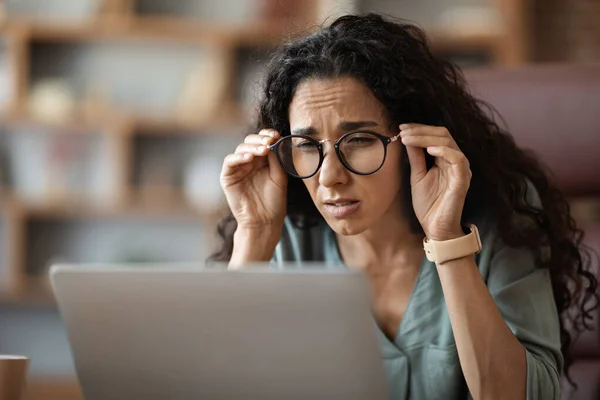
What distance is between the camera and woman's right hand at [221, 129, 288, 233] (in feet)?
4.96

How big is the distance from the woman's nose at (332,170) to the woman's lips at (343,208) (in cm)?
4

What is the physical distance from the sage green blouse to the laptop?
1.67ft

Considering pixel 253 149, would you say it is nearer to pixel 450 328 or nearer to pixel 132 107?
pixel 450 328

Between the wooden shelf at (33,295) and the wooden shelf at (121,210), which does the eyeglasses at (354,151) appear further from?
the wooden shelf at (33,295)

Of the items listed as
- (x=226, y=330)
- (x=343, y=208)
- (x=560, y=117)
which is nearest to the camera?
(x=226, y=330)

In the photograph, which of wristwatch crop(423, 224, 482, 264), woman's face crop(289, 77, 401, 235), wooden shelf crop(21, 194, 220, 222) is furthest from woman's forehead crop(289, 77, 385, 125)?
wooden shelf crop(21, 194, 220, 222)

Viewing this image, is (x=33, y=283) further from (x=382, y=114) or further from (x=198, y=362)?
(x=198, y=362)

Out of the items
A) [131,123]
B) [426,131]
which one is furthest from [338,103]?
[131,123]

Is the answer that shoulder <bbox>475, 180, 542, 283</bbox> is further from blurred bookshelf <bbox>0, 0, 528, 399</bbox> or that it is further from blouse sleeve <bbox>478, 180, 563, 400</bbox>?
blurred bookshelf <bbox>0, 0, 528, 399</bbox>

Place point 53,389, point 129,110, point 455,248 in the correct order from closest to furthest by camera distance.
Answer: point 455,248, point 53,389, point 129,110

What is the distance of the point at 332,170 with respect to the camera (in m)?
1.33

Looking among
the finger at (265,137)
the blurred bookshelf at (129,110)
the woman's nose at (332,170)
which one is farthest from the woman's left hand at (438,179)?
the blurred bookshelf at (129,110)

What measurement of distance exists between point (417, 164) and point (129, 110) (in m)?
2.40

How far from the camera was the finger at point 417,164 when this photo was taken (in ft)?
4.40
